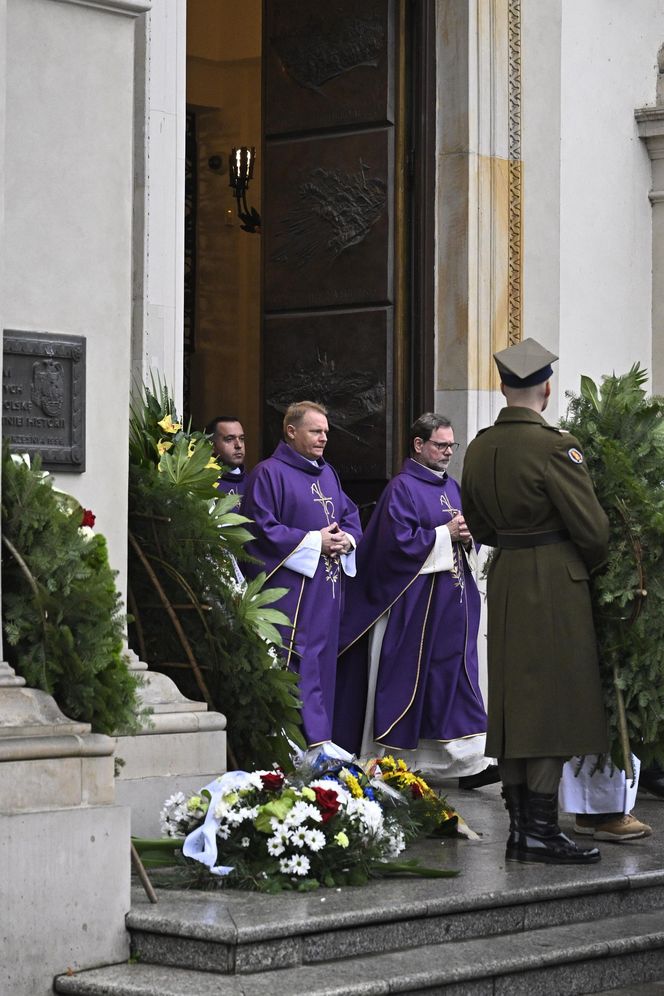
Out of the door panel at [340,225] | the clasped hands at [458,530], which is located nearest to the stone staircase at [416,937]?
the clasped hands at [458,530]

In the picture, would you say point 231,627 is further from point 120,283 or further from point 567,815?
point 567,815

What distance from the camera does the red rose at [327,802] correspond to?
6.50 metres

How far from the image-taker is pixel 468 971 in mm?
5891

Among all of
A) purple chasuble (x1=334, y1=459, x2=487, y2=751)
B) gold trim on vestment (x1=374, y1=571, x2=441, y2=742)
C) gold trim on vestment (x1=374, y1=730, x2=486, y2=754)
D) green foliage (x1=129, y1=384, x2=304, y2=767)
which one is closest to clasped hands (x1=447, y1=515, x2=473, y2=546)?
purple chasuble (x1=334, y1=459, x2=487, y2=751)

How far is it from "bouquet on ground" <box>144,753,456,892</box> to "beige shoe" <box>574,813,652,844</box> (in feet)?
4.67

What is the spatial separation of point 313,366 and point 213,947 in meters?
5.89

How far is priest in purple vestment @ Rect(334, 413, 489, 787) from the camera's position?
387 inches

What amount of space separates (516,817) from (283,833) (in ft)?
4.07

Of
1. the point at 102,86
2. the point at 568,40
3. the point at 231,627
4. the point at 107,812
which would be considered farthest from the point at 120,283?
the point at 568,40

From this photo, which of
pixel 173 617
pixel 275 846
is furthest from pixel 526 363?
pixel 275 846

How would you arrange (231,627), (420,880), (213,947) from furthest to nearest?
(231,627) < (420,880) < (213,947)

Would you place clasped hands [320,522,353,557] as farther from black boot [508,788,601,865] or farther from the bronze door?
black boot [508,788,601,865]

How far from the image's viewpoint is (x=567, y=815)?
29.0 ft

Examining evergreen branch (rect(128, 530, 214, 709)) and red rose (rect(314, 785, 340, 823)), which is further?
evergreen branch (rect(128, 530, 214, 709))
